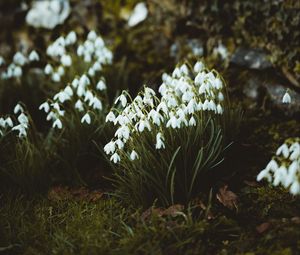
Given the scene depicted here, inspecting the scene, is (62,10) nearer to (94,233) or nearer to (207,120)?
(207,120)

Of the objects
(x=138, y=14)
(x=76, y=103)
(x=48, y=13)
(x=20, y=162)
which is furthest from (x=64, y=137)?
(x=48, y=13)

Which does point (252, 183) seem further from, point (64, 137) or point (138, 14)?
point (138, 14)

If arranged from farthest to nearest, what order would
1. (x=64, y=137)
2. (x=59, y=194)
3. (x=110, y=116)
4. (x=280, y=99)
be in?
1. (x=280, y=99)
2. (x=64, y=137)
3. (x=59, y=194)
4. (x=110, y=116)

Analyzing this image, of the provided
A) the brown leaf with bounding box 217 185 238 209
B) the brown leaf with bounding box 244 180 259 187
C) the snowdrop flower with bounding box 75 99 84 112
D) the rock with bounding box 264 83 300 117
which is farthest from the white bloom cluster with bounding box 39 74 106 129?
the rock with bounding box 264 83 300 117

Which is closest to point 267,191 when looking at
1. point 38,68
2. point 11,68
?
point 11,68

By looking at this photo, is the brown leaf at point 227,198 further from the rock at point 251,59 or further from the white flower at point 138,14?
the white flower at point 138,14

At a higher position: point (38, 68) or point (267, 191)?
point (38, 68)
